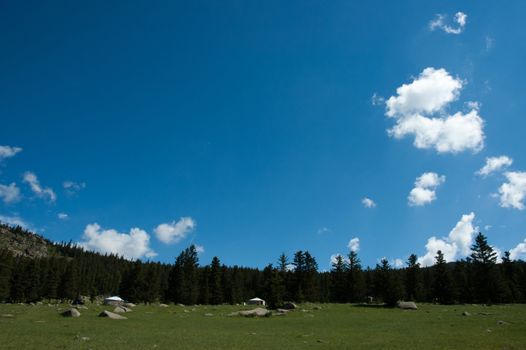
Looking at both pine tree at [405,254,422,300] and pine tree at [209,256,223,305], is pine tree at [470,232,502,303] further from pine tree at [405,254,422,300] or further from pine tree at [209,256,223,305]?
pine tree at [209,256,223,305]

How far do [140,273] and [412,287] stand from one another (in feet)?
273

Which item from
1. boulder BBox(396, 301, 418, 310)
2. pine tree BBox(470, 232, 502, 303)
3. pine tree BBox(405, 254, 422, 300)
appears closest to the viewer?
boulder BBox(396, 301, 418, 310)

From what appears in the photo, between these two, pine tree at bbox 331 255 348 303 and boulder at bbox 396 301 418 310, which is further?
pine tree at bbox 331 255 348 303

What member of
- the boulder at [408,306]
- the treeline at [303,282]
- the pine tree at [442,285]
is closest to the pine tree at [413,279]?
the treeline at [303,282]

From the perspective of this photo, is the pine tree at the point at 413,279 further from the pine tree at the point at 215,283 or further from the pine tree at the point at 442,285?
the pine tree at the point at 215,283

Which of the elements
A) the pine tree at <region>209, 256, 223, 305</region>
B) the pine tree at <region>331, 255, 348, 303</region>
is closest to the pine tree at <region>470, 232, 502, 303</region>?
the pine tree at <region>331, 255, 348, 303</region>

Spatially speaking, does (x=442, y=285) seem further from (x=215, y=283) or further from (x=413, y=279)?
(x=215, y=283)

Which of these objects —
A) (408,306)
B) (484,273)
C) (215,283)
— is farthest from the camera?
→ (215,283)

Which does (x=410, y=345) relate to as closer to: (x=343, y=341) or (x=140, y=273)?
(x=343, y=341)

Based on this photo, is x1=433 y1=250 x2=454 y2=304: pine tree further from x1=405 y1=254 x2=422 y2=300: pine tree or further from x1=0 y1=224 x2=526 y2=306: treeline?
x1=405 y1=254 x2=422 y2=300: pine tree

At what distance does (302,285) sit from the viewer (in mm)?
101062

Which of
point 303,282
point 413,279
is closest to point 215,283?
point 303,282

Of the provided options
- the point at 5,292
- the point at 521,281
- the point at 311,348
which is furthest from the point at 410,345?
the point at 5,292

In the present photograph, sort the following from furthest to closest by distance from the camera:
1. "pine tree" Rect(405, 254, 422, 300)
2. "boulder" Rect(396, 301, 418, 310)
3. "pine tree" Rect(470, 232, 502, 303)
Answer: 1. "pine tree" Rect(405, 254, 422, 300)
2. "pine tree" Rect(470, 232, 502, 303)
3. "boulder" Rect(396, 301, 418, 310)
